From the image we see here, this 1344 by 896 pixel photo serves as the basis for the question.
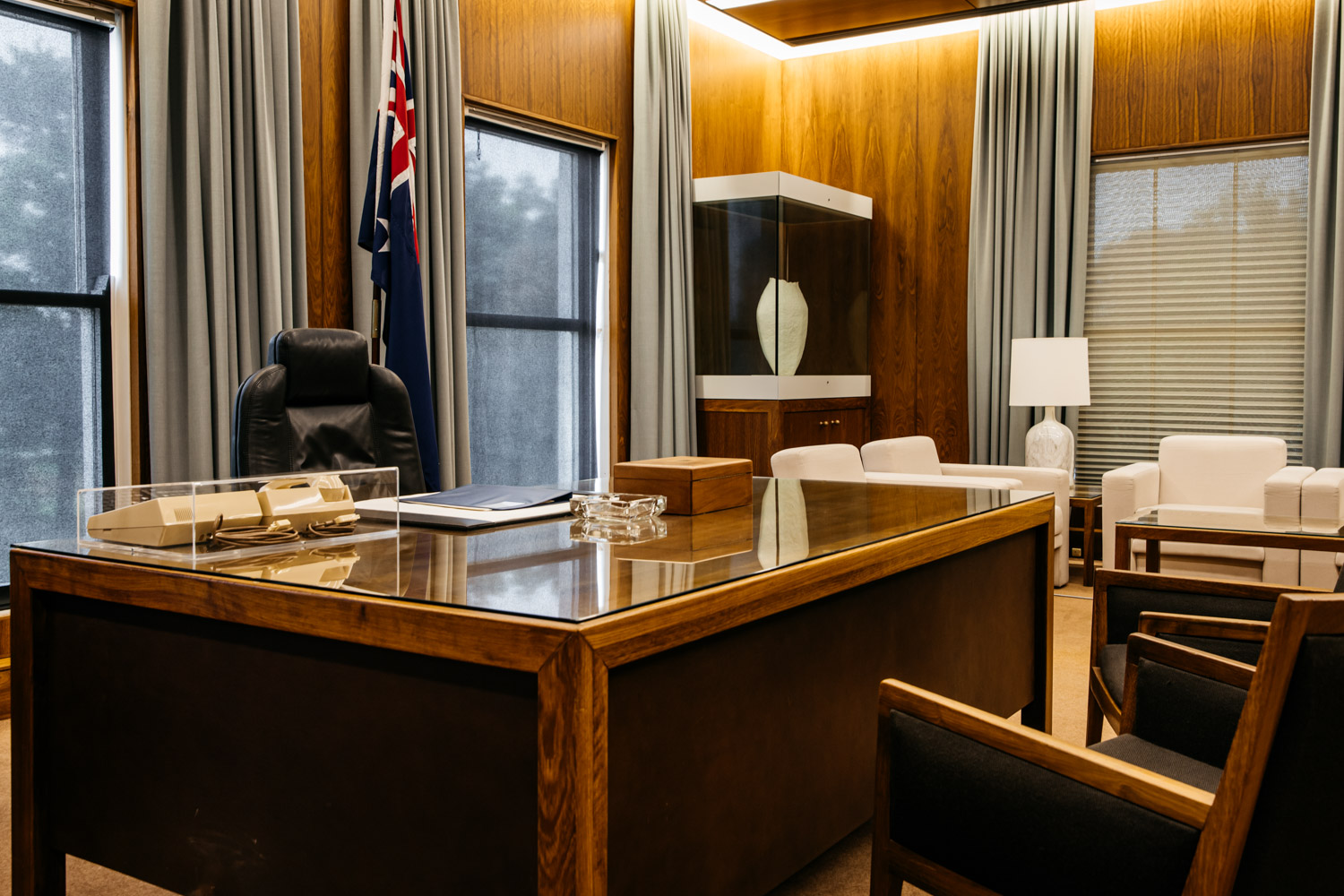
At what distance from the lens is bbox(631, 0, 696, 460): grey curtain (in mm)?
5648

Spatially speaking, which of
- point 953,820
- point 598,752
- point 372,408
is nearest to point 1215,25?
point 372,408

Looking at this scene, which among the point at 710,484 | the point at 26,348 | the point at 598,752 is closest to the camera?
the point at 598,752

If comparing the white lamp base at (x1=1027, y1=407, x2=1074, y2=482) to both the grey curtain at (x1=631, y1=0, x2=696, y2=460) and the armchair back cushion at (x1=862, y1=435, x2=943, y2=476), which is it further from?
the grey curtain at (x1=631, y1=0, x2=696, y2=460)

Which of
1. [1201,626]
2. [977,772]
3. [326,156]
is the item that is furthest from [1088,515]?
[977,772]

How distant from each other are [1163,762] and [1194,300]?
4.80 meters

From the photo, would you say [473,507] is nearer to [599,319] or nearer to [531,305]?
[531,305]

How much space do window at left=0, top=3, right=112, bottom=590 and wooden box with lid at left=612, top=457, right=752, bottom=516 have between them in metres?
2.23

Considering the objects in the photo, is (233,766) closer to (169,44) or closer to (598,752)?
(598,752)

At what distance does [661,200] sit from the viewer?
5.78 meters

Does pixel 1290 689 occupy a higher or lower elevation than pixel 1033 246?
Answer: lower

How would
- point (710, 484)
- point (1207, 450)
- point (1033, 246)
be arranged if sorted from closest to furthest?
point (710, 484), point (1207, 450), point (1033, 246)

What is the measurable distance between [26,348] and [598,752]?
2992mm

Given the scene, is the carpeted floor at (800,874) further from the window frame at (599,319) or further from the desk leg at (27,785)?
the window frame at (599,319)

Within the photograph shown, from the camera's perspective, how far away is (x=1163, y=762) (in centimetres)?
170
